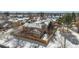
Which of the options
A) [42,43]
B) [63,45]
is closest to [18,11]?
[42,43]

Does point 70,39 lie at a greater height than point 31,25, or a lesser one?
lesser
